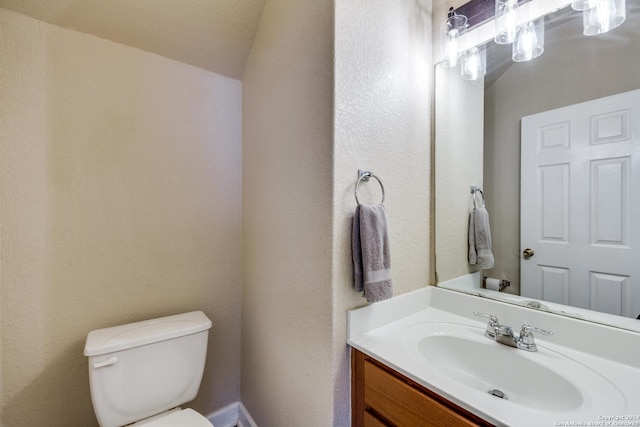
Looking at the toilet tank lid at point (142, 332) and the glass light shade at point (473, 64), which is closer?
the toilet tank lid at point (142, 332)

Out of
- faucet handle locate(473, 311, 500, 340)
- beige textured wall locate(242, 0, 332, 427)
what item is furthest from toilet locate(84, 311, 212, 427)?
faucet handle locate(473, 311, 500, 340)

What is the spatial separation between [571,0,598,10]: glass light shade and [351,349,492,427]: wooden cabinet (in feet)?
4.28

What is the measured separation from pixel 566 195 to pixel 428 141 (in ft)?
1.90

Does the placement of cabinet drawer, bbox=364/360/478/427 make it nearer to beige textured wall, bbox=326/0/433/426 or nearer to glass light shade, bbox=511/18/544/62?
beige textured wall, bbox=326/0/433/426

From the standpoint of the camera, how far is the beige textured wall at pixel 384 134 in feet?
3.14

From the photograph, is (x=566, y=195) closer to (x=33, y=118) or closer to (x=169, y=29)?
(x=169, y=29)

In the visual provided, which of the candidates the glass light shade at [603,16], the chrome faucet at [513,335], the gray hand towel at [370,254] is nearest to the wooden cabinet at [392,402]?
the gray hand towel at [370,254]

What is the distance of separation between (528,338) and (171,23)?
1.99 metres

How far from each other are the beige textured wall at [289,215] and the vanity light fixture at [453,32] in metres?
0.63

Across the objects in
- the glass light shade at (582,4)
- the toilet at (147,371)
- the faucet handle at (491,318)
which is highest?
the glass light shade at (582,4)

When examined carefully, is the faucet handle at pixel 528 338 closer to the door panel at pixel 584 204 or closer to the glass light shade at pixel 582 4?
the door panel at pixel 584 204

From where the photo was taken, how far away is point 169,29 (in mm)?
1291

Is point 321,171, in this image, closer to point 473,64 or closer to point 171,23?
point 473,64

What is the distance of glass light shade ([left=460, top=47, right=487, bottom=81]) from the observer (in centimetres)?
117
